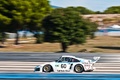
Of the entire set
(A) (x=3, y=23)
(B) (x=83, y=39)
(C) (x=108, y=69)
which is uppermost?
(A) (x=3, y=23)

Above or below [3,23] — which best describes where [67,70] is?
below

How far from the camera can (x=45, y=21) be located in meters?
34.9

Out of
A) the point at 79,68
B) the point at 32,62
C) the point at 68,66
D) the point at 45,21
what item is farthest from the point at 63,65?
the point at 45,21

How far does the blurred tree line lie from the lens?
33750 millimetres

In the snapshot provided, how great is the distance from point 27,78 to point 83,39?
22.9 metres

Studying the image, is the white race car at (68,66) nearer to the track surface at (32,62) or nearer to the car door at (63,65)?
the car door at (63,65)

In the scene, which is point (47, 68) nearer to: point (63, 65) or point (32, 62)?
point (63, 65)

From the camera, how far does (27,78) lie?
35.8 ft

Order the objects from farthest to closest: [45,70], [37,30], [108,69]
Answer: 1. [37,30]
2. [108,69]
3. [45,70]

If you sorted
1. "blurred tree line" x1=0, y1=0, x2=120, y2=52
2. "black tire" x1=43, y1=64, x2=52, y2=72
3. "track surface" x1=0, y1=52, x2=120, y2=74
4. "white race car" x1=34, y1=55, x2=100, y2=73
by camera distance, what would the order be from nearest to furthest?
1. "white race car" x1=34, y1=55, x2=100, y2=73
2. "black tire" x1=43, y1=64, x2=52, y2=72
3. "track surface" x1=0, y1=52, x2=120, y2=74
4. "blurred tree line" x1=0, y1=0, x2=120, y2=52

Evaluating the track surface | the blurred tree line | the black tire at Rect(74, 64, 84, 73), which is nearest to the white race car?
the black tire at Rect(74, 64, 84, 73)

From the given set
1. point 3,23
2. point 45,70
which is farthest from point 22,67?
point 3,23

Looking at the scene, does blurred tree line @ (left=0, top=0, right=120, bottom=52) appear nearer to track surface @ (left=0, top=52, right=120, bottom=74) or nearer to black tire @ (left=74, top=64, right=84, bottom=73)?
track surface @ (left=0, top=52, right=120, bottom=74)

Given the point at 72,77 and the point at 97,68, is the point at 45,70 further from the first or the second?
the point at 72,77
